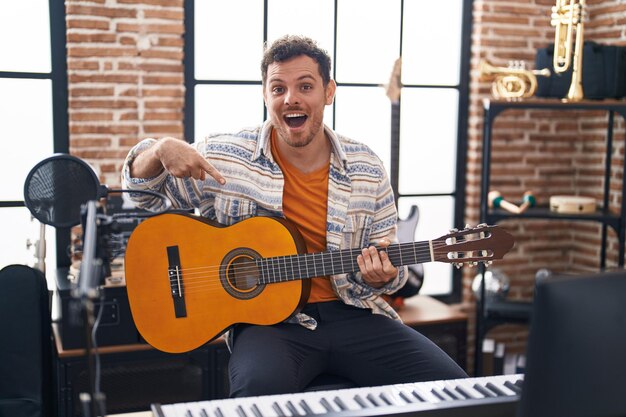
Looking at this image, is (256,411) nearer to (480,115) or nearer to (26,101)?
(26,101)

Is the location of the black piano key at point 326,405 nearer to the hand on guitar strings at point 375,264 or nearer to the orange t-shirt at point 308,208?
the hand on guitar strings at point 375,264

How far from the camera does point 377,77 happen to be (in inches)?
155

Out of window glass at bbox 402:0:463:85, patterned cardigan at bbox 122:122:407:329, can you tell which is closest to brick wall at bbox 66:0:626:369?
window glass at bbox 402:0:463:85

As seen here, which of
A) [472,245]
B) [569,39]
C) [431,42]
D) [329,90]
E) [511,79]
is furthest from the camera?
[431,42]

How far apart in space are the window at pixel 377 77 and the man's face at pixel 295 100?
3.88 feet

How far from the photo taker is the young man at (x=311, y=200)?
2158 millimetres

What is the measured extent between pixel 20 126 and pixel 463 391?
2.53m

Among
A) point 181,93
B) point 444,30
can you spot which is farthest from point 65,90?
point 444,30

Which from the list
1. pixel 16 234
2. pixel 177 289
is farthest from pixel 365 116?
pixel 177 289

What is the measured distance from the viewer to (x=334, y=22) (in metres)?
3.81

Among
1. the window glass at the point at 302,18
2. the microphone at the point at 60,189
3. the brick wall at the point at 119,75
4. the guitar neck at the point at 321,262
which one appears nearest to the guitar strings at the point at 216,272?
the guitar neck at the point at 321,262

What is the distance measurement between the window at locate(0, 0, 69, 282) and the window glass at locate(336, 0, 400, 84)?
4.55 feet

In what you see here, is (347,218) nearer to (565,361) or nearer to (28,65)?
(565,361)

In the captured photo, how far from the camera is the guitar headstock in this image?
2.12m
